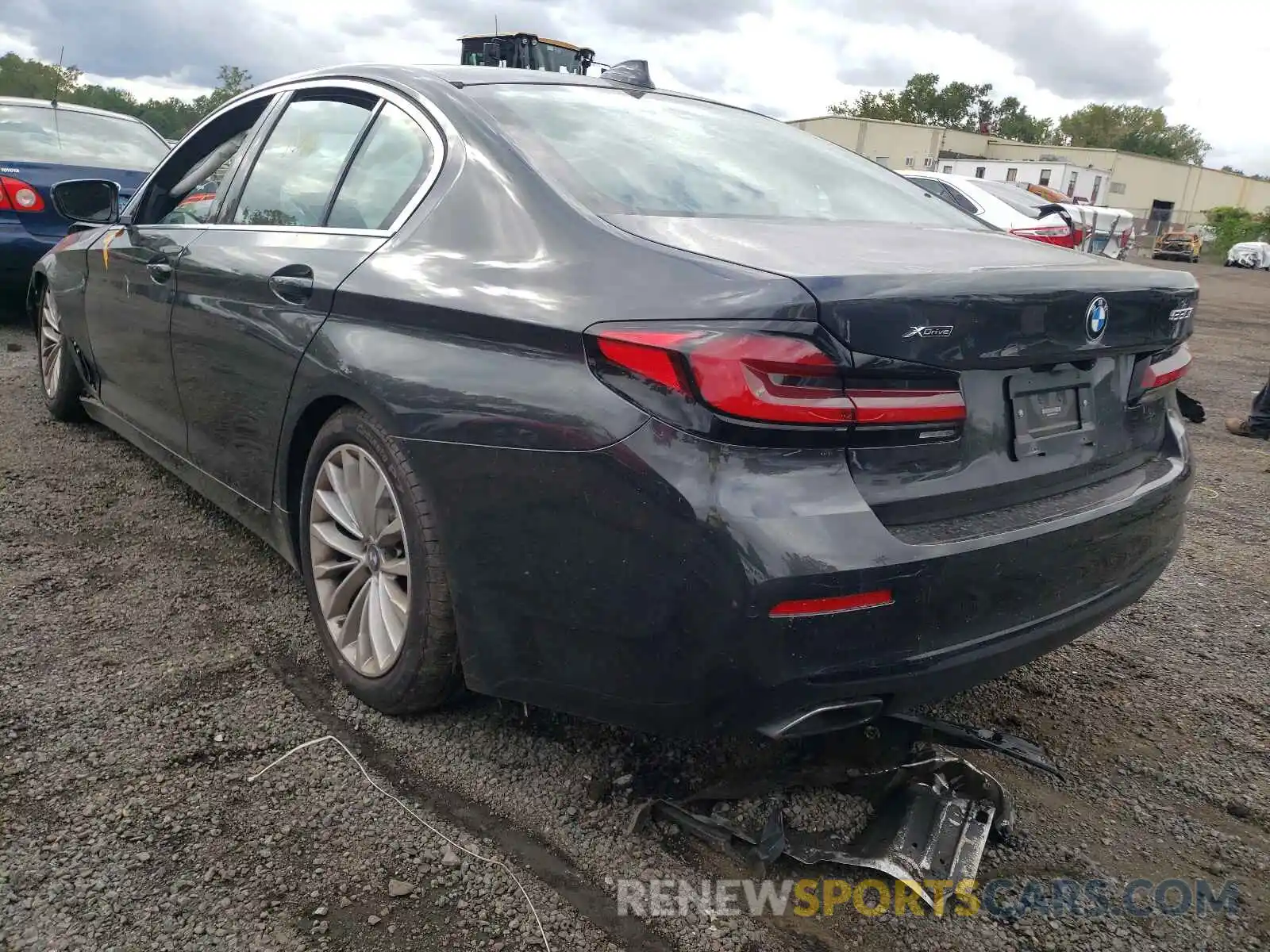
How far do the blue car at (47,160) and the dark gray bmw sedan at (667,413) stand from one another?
5.06m

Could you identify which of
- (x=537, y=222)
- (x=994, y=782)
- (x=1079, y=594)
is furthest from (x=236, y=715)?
(x=1079, y=594)

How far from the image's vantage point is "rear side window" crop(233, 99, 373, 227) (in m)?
2.78

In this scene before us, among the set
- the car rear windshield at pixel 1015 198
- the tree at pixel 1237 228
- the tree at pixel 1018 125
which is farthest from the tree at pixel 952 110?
the car rear windshield at pixel 1015 198

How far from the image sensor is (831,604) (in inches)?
67.9

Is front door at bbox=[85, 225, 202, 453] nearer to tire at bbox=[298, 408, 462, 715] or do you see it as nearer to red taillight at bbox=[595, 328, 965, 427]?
tire at bbox=[298, 408, 462, 715]

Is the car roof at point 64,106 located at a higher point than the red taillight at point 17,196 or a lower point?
higher

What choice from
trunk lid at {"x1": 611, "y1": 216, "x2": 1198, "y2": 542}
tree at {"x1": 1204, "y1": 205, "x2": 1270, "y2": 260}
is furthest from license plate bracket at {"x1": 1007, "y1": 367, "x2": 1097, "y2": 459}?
tree at {"x1": 1204, "y1": 205, "x2": 1270, "y2": 260}

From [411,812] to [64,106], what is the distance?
27.3 ft

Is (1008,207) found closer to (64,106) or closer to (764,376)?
A: (764,376)

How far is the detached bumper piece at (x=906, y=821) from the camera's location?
6.57 ft

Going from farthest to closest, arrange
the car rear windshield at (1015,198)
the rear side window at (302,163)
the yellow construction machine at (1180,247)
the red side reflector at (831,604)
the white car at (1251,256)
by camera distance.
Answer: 1. the yellow construction machine at (1180,247)
2. the white car at (1251,256)
3. the car rear windshield at (1015,198)
4. the rear side window at (302,163)
5. the red side reflector at (831,604)

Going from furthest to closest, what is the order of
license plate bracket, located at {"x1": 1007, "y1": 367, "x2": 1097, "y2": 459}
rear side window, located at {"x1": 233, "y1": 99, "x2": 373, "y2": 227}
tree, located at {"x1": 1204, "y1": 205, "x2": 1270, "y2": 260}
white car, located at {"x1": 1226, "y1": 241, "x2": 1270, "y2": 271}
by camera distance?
tree, located at {"x1": 1204, "y1": 205, "x2": 1270, "y2": 260} < white car, located at {"x1": 1226, "y1": 241, "x2": 1270, "y2": 271} < rear side window, located at {"x1": 233, "y1": 99, "x2": 373, "y2": 227} < license plate bracket, located at {"x1": 1007, "y1": 367, "x2": 1097, "y2": 459}

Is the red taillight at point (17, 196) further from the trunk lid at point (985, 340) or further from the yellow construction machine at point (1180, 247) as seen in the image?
the yellow construction machine at point (1180, 247)

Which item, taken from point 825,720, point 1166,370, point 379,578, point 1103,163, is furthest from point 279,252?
point 1103,163
